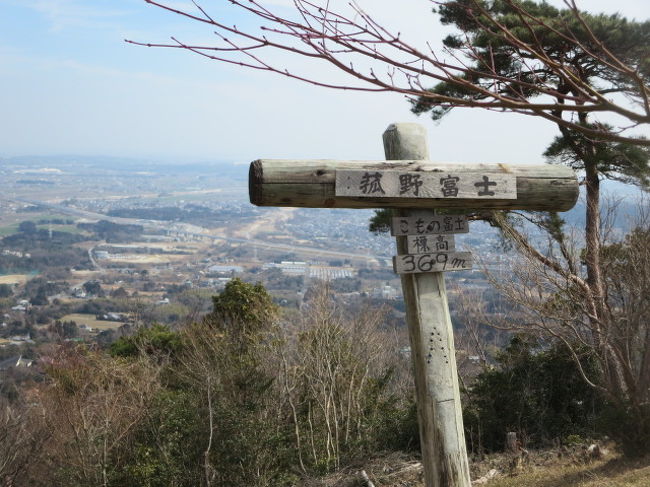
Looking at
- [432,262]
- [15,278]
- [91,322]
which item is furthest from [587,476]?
[15,278]

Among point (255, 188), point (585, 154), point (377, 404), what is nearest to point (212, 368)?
point (377, 404)

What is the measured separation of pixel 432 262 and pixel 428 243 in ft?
0.32

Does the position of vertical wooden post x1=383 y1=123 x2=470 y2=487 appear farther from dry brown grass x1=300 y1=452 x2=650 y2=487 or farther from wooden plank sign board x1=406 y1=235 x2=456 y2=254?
dry brown grass x1=300 y1=452 x2=650 y2=487

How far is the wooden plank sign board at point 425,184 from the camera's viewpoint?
2.96 metres

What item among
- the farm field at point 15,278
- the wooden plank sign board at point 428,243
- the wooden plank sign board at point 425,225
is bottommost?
the farm field at point 15,278

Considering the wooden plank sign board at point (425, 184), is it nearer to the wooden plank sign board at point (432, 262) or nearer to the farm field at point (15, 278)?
the wooden plank sign board at point (432, 262)

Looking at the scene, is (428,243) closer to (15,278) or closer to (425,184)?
(425,184)

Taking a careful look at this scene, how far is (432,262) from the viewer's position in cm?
323

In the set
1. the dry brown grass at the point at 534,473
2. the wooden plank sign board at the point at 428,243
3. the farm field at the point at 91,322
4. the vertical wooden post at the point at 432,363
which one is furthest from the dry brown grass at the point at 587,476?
the farm field at the point at 91,322

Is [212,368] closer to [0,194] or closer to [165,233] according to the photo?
[165,233]

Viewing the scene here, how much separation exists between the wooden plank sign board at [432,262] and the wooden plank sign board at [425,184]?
32cm

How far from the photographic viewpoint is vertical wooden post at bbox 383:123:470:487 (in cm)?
313

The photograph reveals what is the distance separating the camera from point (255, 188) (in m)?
2.89

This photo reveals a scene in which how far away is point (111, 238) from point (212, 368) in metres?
62.6
